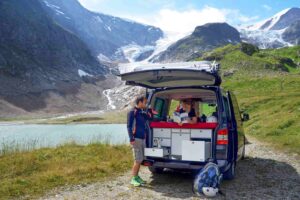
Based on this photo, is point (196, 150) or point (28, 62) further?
point (28, 62)

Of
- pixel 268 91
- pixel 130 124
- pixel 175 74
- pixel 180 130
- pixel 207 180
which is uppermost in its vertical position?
pixel 268 91

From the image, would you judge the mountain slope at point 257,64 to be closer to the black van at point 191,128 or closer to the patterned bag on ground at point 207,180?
the black van at point 191,128

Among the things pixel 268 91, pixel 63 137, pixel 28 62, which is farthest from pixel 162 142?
pixel 28 62

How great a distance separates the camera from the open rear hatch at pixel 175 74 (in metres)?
9.93

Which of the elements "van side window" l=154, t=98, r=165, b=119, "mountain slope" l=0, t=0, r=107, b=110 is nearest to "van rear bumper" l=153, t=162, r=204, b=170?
"van side window" l=154, t=98, r=165, b=119

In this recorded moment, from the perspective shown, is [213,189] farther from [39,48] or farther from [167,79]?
[39,48]

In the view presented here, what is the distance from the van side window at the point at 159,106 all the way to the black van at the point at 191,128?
345 millimetres

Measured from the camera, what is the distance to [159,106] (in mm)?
12320

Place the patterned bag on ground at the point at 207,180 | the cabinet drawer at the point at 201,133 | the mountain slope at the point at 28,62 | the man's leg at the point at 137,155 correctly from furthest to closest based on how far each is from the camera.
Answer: the mountain slope at the point at 28,62, the man's leg at the point at 137,155, the cabinet drawer at the point at 201,133, the patterned bag on ground at the point at 207,180

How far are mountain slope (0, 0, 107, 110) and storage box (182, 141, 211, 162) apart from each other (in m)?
142

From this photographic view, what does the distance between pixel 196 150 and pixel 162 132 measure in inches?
47.4

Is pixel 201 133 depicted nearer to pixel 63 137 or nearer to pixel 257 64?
pixel 63 137

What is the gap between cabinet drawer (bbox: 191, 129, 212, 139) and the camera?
9969 millimetres

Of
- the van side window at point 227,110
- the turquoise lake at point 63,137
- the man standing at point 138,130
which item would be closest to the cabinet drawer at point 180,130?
the man standing at point 138,130
